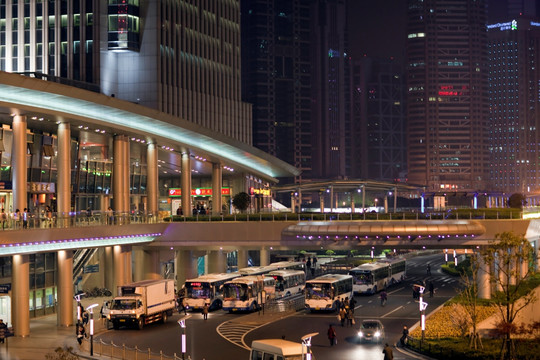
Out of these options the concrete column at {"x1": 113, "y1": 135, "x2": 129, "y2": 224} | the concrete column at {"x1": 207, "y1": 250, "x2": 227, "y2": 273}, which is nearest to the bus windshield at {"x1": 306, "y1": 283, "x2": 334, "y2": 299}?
the concrete column at {"x1": 113, "y1": 135, "x2": 129, "y2": 224}

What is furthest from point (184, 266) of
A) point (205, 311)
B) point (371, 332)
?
point (371, 332)

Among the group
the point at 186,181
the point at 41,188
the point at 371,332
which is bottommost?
the point at 371,332

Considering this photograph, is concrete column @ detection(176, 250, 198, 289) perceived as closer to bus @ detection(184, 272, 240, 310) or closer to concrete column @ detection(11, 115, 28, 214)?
bus @ detection(184, 272, 240, 310)

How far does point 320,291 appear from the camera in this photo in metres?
59.5

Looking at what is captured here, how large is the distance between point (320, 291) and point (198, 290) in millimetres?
8531

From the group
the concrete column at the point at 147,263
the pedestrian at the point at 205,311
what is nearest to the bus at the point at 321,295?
the pedestrian at the point at 205,311

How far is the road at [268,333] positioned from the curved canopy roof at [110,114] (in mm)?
14296

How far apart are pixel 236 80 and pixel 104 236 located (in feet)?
298

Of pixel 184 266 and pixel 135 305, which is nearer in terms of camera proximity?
pixel 135 305

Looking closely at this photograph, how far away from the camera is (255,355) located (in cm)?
3653

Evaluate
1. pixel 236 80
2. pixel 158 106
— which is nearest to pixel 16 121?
pixel 158 106

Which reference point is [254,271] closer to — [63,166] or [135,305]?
[135,305]

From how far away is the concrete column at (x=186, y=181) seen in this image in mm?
76125

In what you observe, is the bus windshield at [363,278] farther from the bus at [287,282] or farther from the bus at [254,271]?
the bus at [254,271]
